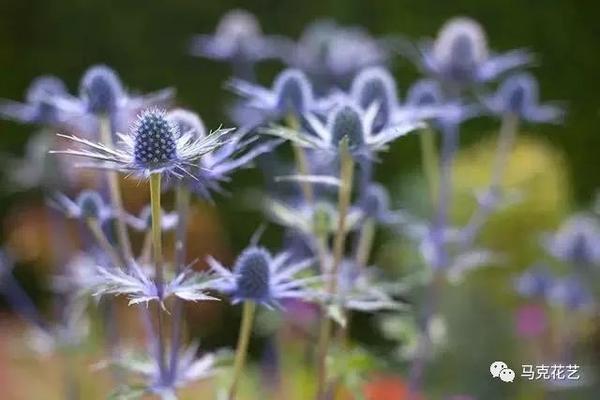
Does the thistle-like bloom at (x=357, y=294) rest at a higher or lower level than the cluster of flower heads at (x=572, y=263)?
lower

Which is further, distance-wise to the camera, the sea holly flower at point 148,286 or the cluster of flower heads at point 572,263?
the cluster of flower heads at point 572,263

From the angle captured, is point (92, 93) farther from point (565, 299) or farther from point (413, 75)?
point (413, 75)

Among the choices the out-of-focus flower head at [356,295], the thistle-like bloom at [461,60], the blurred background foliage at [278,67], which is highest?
the blurred background foliage at [278,67]

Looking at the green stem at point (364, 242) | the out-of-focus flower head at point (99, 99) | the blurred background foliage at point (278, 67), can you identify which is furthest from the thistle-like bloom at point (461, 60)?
the blurred background foliage at point (278, 67)

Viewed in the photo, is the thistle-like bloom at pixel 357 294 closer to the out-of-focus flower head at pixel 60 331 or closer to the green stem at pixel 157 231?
the green stem at pixel 157 231

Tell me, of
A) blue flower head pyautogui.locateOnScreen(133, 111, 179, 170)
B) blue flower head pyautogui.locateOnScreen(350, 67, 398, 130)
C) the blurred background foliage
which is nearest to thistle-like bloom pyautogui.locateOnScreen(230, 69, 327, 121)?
blue flower head pyautogui.locateOnScreen(350, 67, 398, 130)

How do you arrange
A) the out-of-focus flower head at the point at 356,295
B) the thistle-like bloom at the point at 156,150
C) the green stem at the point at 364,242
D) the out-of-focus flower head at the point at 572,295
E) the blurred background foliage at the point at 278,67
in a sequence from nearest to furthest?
the thistle-like bloom at the point at 156,150 → the out-of-focus flower head at the point at 356,295 → the green stem at the point at 364,242 → the out-of-focus flower head at the point at 572,295 → the blurred background foliage at the point at 278,67

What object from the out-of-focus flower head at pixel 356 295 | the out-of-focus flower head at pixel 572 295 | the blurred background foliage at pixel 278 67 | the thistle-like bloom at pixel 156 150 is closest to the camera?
the thistle-like bloom at pixel 156 150
